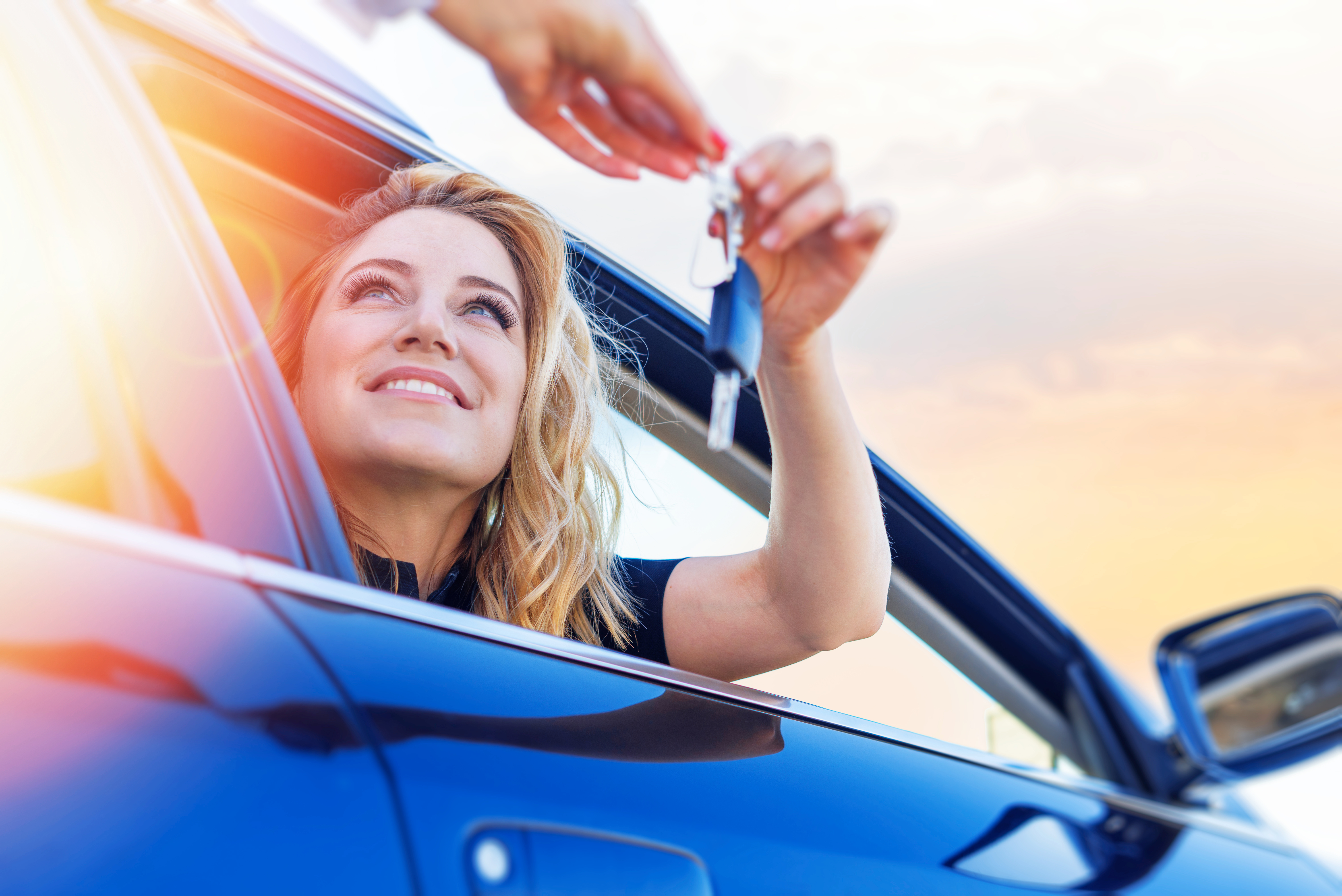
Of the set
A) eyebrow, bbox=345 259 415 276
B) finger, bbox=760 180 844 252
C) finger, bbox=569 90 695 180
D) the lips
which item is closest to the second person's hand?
finger, bbox=569 90 695 180

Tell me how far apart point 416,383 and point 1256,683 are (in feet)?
6.83

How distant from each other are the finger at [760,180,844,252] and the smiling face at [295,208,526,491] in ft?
3.11

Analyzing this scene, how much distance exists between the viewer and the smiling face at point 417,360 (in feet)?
5.64

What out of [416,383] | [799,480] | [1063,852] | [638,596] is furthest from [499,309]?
[1063,852]

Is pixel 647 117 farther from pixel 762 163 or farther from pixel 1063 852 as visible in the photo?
pixel 1063 852

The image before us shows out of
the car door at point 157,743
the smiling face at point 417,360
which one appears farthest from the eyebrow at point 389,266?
the car door at point 157,743

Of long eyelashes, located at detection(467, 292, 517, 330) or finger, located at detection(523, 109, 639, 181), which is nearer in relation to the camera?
finger, located at detection(523, 109, 639, 181)

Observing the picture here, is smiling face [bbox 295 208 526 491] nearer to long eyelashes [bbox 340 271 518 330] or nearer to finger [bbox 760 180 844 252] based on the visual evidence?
long eyelashes [bbox 340 271 518 330]

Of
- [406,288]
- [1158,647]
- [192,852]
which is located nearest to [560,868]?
[192,852]

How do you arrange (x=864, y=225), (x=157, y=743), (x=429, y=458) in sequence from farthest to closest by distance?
(x=429, y=458) < (x=864, y=225) < (x=157, y=743)

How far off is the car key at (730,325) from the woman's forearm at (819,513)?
1.17ft

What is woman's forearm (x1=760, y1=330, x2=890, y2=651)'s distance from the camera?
4.62 feet

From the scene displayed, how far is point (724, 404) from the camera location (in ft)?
2.82

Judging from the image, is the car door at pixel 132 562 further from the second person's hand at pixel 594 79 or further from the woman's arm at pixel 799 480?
the woman's arm at pixel 799 480
